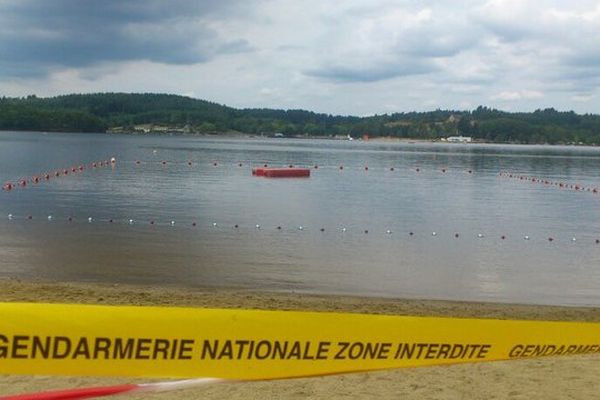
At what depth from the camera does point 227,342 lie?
5598 millimetres

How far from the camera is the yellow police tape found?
16.8 feet

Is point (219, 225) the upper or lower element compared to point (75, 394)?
lower

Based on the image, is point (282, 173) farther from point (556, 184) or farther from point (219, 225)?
point (219, 225)

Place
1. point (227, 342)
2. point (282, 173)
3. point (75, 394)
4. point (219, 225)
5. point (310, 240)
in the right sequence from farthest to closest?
point (282, 173) → point (219, 225) → point (310, 240) → point (75, 394) → point (227, 342)

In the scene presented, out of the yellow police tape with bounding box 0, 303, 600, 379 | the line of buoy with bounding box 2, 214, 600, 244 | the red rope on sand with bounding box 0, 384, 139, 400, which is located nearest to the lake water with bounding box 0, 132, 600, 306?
the line of buoy with bounding box 2, 214, 600, 244

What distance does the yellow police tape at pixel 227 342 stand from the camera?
512 cm

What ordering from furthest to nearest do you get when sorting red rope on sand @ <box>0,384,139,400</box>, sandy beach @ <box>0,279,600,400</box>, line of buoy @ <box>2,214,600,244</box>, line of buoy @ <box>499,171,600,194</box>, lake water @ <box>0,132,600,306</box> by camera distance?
line of buoy @ <box>499,171,600,194</box> → line of buoy @ <box>2,214,600,244</box> → lake water @ <box>0,132,600,306</box> → sandy beach @ <box>0,279,600,400</box> → red rope on sand @ <box>0,384,139,400</box>

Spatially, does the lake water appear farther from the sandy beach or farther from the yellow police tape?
the yellow police tape

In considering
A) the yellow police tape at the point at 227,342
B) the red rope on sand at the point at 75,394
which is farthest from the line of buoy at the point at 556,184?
the red rope on sand at the point at 75,394

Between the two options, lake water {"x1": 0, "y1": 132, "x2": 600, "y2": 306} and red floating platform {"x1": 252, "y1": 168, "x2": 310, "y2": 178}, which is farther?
red floating platform {"x1": 252, "y1": 168, "x2": 310, "y2": 178}

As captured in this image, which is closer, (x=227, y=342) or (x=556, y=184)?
(x=227, y=342)

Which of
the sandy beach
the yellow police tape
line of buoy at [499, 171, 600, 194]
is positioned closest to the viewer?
the yellow police tape

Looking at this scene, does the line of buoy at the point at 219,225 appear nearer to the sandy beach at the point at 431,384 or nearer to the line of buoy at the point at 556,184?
the sandy beach at the point at 431,384

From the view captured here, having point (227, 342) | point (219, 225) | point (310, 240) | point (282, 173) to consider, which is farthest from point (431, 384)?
point (282, 173)
